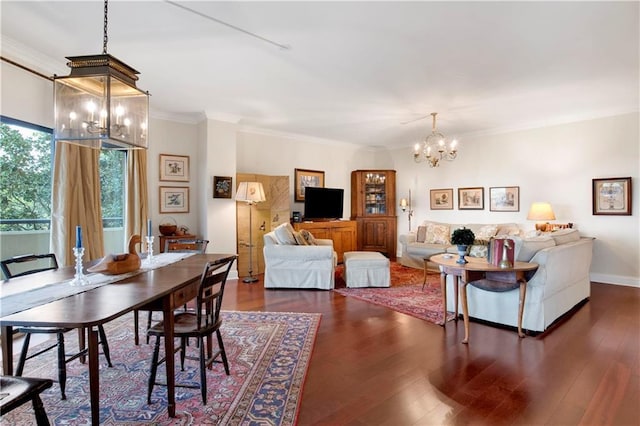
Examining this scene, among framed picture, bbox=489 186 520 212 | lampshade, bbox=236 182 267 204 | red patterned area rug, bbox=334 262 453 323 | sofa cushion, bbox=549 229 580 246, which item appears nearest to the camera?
sofa cushion, bbox=549 229 580 246

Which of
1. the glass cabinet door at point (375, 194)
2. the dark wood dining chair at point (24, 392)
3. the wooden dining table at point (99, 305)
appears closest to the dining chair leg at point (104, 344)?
the wooden dining table at point (99, 305)

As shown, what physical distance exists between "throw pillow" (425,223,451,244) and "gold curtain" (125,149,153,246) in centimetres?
513

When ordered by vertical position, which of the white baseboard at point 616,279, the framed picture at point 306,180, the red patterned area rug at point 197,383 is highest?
the framed picture at point 306,180

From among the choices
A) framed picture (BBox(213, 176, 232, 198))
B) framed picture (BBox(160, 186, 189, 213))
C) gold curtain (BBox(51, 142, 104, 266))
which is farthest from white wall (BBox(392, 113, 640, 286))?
gold curtain (BBox(51, 142, 104, 266))

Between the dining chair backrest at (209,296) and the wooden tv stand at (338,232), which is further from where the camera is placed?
the wooden tv stand at (338,232)

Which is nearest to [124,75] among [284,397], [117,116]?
[117,116]

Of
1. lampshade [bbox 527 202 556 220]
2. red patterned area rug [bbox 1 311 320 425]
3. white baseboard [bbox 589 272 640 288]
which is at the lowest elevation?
red patterned area rug [bbox 1 311 320 425]

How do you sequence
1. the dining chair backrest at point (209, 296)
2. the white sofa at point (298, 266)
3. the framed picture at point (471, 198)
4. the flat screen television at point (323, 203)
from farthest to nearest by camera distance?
the flat screen television at point (323, 203), the framed picture at point (471, 198), the white sofa at point (298, 266), the dining chair backrest at point (209, 296)

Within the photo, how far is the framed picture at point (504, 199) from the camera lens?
6178 millimetres

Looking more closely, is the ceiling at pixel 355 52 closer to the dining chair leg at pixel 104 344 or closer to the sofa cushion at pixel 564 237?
the sofa cushion at pixel 564 237

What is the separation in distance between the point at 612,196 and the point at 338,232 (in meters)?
4.69

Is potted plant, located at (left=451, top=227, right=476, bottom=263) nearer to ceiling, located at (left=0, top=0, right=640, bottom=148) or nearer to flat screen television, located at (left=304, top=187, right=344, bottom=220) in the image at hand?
ceiling, located at (left=0, top=0, right=640, bottom=148)

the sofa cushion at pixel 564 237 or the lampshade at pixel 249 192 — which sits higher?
the lampshade at pixel 249 192

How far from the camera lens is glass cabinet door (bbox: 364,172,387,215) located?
7.95 metres
